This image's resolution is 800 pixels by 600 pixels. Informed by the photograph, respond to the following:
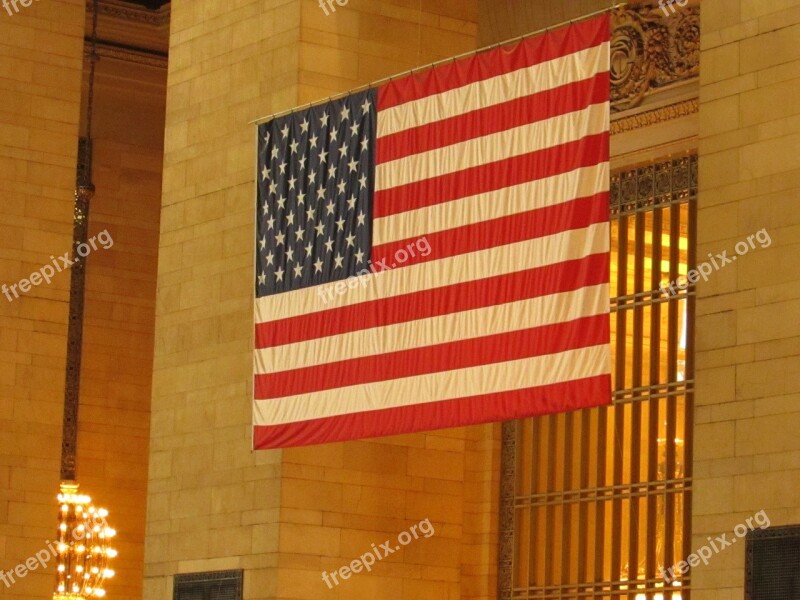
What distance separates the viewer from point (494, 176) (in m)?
11.9

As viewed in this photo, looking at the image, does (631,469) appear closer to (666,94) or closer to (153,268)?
(666,94)

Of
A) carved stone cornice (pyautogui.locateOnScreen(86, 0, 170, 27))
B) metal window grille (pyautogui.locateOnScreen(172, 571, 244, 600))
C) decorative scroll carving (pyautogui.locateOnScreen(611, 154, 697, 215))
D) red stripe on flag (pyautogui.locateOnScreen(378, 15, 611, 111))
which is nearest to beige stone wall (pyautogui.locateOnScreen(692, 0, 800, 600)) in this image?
red stripe on flag (pyautogui.locateOnScreen(378, 15, 611, 111))

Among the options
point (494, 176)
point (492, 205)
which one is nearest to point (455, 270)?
point (492, 205)

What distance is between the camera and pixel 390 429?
12.3m

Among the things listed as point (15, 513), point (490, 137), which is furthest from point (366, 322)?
point (15, 513)

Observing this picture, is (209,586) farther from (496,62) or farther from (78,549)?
(78,549)

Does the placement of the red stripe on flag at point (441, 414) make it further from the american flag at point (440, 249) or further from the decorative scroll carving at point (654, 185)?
the decorative scroll carving at point (654, 185)

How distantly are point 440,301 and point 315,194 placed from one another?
1.74m

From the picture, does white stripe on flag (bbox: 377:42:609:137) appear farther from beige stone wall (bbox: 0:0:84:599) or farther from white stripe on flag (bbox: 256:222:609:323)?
beige stone wall (bbox: 0:0:84:599)

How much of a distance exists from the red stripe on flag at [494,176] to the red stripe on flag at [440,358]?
982 mm

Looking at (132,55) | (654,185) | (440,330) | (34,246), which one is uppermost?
(132,55)

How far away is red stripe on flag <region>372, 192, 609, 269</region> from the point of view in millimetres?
11156

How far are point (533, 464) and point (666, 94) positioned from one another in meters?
3.29

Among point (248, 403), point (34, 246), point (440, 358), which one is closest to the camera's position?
point (440, 358)
